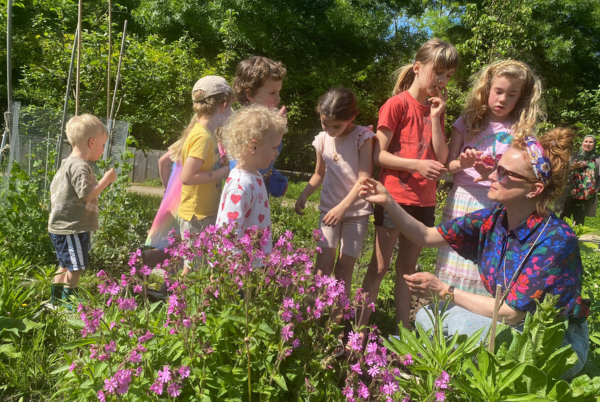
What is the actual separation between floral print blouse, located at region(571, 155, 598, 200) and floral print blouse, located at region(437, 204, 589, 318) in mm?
6996

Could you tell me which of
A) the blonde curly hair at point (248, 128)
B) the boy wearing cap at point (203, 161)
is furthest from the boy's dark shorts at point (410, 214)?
the boy wearing cap at point (203, 161)

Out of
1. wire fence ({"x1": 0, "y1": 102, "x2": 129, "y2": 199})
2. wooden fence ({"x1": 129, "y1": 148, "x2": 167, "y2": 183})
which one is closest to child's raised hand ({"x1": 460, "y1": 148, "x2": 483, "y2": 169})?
wire fence ({"x1": 0, "y1": 102, "x2": 129, "y2": 199})

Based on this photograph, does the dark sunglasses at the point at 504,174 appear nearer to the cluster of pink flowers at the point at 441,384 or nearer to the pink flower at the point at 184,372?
the cluster of pink flowers at the point at 441,384

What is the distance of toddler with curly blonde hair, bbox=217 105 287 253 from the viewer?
8.49 ft

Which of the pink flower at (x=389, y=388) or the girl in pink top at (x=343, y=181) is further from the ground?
the girl in pink top at (x=343, y=181)

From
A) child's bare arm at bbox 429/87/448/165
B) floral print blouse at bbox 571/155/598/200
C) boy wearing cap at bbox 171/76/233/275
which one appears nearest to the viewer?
child's bare arm at bbox 429/87/448/165

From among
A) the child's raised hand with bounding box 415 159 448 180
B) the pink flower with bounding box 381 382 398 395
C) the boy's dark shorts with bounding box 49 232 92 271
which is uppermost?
the child's raised hand with bounding box 415 159 448 180

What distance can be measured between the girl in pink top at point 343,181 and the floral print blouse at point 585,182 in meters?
6.78

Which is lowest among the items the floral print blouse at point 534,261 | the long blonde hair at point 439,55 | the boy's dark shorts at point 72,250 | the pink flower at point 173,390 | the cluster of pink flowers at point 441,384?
the boy's dark shorts at point 72,250

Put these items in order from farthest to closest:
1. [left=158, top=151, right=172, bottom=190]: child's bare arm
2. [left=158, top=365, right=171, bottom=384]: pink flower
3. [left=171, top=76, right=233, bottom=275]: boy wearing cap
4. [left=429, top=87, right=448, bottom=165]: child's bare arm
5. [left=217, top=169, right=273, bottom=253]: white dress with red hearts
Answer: [left=158, top=151, right=172, bottom=190]: child's bare arm
[left=171, top=76, right=233, bottom=275]: boy wearing cap
[left=429, top=87, right=448, bottom=165]: child's bare arm
[left=217, top=169, right=273, bottom=253]: white dress with red hearts
[left=158, top=365, right=171, bottom=384]: pink flower

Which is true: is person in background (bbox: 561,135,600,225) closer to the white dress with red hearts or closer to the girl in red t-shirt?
the girl in red t-shirt

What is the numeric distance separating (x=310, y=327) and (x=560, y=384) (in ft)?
2.83

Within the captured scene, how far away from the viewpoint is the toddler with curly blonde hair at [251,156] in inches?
102

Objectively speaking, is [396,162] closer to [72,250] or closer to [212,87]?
[212,87]
